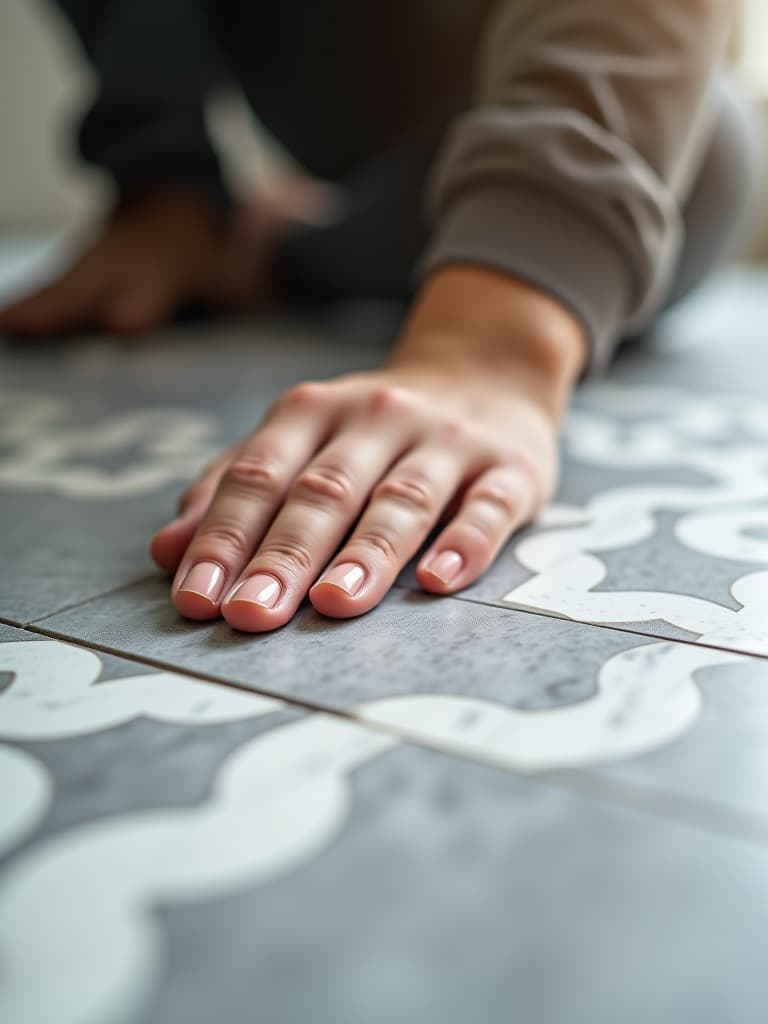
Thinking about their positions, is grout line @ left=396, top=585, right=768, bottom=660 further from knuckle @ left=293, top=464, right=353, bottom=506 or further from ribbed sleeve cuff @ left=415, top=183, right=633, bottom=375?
ribbed sleeve cuff @ left=415, top=183, right=633, bottom=375

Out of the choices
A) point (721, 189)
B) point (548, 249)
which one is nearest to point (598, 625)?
point (548, 249)

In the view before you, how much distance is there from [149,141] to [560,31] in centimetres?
74

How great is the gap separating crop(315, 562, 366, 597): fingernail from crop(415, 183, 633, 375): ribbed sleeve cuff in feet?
0.97

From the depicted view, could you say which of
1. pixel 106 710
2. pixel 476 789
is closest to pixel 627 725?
pixel 476 789

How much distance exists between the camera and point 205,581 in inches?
16.3

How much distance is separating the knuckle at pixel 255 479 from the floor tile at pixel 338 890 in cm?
16

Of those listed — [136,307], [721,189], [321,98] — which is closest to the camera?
[721,189]

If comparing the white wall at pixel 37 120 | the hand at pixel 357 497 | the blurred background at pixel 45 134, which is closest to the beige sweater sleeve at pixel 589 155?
the hand at pixel 357 497

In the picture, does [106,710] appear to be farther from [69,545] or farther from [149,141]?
[149,141]

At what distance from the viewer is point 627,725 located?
1.05 ft

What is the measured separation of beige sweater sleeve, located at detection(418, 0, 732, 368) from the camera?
0.63m

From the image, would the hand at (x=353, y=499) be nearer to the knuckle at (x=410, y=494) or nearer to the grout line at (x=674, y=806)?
the knuckle at (x=410, y=494)

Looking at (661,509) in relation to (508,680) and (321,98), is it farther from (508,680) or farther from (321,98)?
(321,98)

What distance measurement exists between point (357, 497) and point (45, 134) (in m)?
3.51
